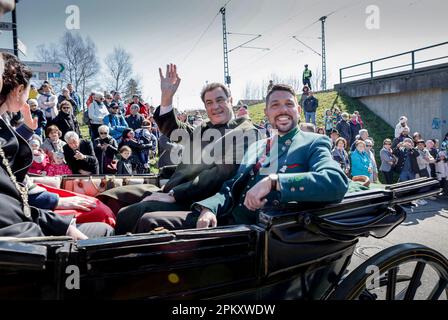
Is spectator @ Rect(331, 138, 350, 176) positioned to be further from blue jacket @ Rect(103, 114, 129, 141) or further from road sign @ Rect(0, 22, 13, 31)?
road sign @ Rect(0, 22, 13, 31)

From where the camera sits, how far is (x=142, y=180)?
330cm

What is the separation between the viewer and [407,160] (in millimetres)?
8344

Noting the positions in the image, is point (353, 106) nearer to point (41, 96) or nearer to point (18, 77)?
point (41, 96)

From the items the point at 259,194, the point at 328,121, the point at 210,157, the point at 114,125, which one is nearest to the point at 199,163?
the point at 210,157

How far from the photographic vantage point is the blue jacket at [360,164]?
7.39m

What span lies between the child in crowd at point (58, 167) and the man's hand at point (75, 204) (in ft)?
10.3

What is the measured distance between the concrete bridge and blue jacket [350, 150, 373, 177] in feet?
24.5

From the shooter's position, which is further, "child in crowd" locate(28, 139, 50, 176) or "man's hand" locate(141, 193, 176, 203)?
"child in crowd" locate(28, 139, 50, 176)

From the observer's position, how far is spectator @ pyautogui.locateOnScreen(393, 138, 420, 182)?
8258mm

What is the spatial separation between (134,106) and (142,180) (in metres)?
6.13

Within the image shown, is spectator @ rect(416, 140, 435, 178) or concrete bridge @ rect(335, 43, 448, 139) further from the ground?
concrete bridge @ rect(335, 43, 448, 139)

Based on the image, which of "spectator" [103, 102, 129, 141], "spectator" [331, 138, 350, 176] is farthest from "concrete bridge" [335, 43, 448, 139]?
"spectator" [103, 102, 129, 141]

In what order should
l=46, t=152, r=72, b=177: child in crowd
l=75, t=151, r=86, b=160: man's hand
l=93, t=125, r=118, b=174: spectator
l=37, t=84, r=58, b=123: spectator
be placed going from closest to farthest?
l=46, t=152, r=72, b=177: child in crowd → l=75, t=151, r=86, b=160: man's hand → l=93, t=125, r=118, b=174: spectator → l=37, t=84, r=58, b=123: spectator
